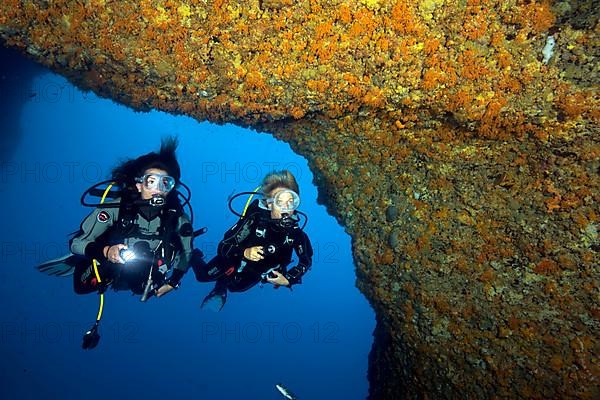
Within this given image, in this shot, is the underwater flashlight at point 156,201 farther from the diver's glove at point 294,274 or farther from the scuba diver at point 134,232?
the diver's glove at point 294,274

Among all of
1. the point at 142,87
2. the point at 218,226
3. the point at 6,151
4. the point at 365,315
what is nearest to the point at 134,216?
the point at 142,87

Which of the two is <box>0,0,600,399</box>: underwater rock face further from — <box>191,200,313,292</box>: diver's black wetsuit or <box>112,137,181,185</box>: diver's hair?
<box>191,200,313,292</box>: diver's black wetsuit

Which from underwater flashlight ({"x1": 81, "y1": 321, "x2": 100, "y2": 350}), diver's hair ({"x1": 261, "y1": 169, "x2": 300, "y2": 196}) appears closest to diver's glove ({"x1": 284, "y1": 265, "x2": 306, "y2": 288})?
diver's hair ({"x1": 261, "y1": 169, "x2": 300, "y2": 196})

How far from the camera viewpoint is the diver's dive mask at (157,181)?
477 centimetres

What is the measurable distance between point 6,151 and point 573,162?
36951 mm

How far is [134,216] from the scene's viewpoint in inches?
188

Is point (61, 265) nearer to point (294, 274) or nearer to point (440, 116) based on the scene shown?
point (294, 274)

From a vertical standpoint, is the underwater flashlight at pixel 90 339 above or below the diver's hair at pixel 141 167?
below

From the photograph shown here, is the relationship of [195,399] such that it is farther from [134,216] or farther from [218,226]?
[218,226]

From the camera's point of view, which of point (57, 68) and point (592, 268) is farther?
point (57, 68)

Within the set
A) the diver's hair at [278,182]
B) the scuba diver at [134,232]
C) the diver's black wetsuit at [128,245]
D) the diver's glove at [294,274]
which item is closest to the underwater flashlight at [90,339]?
the scuba diver at [134,232]

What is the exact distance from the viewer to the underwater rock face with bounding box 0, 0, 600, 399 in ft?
10.4

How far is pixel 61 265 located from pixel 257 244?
3.12 meters

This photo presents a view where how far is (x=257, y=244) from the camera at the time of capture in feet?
16.4
